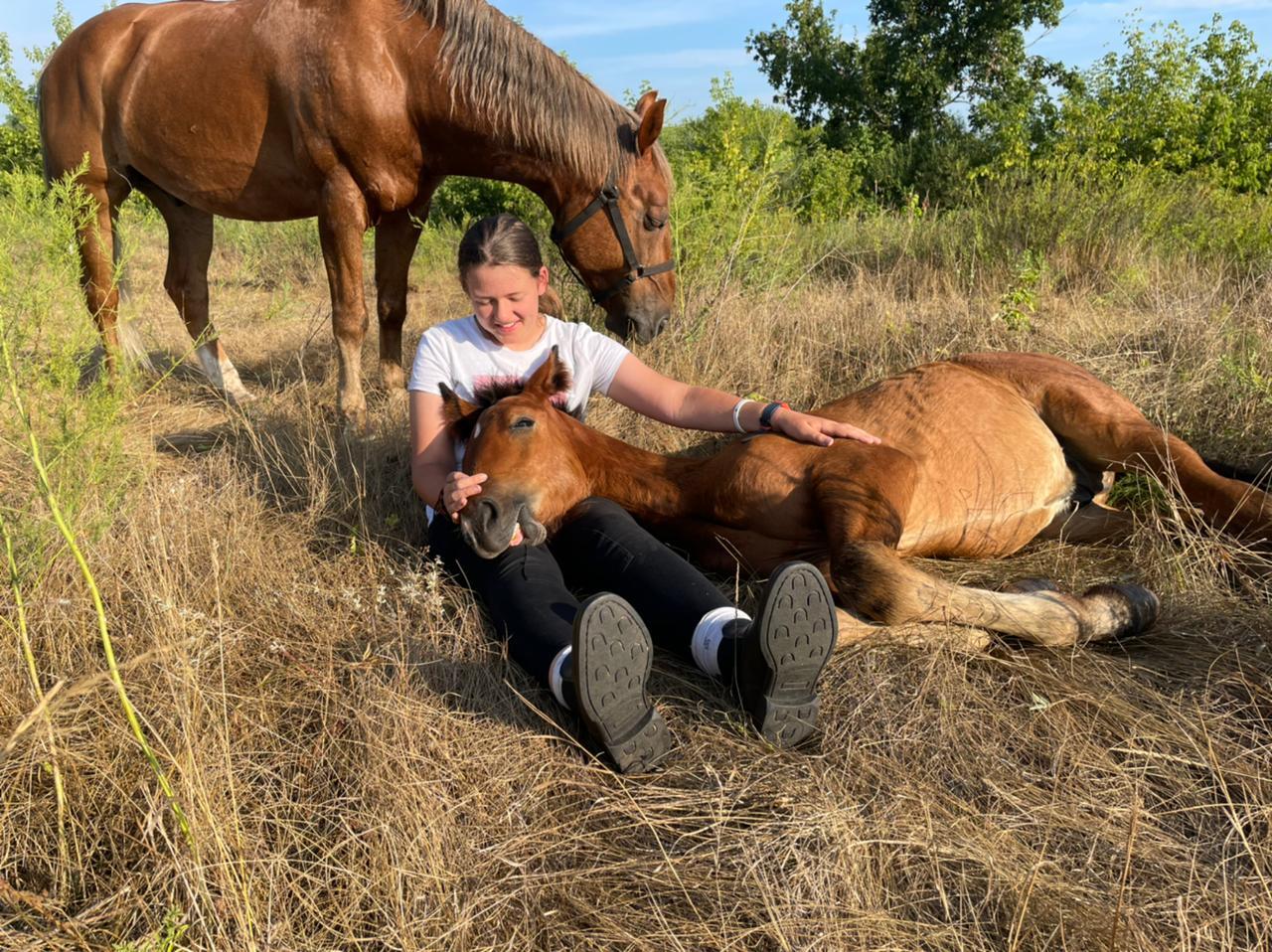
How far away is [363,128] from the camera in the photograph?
4.63 metres

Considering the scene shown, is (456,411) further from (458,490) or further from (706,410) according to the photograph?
(706,410)

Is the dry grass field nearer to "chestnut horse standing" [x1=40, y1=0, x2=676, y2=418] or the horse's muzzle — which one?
the horse's muzzle

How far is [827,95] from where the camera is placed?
28.7 metres

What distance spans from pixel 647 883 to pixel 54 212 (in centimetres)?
258

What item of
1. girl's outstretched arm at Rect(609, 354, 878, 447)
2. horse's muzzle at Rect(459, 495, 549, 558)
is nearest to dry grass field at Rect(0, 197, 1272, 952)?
horse's muzzle at Rect(459, 495, 549, 558)

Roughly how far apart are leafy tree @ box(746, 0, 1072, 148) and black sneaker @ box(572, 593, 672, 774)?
25328mm

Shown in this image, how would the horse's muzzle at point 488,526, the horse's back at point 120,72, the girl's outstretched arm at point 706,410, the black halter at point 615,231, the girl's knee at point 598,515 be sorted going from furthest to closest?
the horse's back at point 120,72
the black halter at point 615,231
the girl's outstretched arm at point 706,410
the girl's knee at point 598,515
the horse's muzzle at point 488,526

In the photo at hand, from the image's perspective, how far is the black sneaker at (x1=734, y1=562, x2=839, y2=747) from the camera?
2.21 m

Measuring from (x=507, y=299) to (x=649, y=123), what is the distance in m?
1.95

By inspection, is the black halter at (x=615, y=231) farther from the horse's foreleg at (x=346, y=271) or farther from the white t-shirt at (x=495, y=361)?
the white t-shirt at (x=495, y=361)

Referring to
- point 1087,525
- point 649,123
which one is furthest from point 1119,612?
point 649,123

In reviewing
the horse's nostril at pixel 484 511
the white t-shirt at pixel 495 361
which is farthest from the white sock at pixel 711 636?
the white t-shirt at pixel 495 361

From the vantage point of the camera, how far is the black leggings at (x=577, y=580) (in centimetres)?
267

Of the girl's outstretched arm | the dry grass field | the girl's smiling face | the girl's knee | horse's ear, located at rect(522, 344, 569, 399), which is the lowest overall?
the dry grass field
